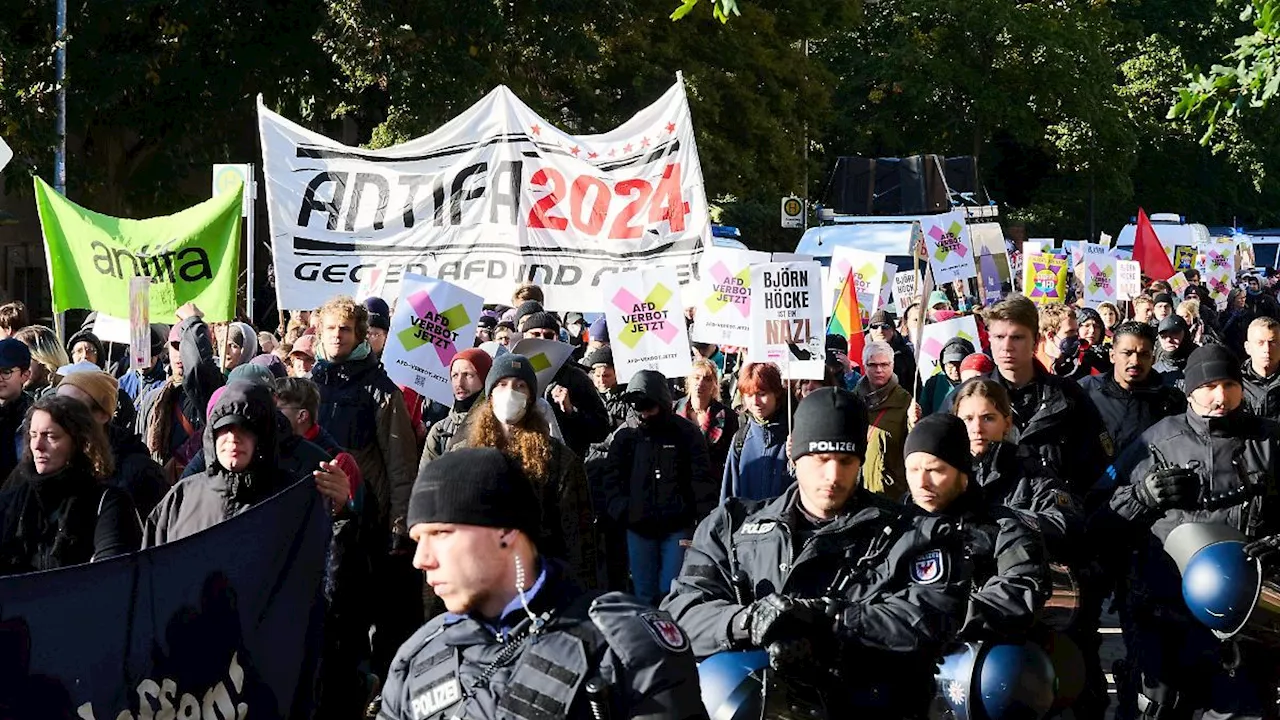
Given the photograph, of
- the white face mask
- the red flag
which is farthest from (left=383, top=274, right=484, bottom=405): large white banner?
the red flag

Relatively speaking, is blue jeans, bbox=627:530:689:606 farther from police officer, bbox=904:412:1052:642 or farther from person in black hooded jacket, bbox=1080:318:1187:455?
police officer, bbox=904:412:1052:642

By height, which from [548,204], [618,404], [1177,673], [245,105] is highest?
[245,105]

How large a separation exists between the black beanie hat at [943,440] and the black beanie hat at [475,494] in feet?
7.99

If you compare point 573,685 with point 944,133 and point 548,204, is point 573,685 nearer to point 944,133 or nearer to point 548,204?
point 548,204

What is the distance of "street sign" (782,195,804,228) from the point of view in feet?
108

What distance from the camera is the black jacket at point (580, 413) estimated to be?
365 inches

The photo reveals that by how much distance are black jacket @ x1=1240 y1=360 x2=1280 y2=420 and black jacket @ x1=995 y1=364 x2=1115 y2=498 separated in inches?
49.4

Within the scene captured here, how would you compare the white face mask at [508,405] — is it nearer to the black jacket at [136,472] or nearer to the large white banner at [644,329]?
the black jacket at [136,472]

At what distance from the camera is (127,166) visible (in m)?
29.6

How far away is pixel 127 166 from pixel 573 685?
27617 millimetres

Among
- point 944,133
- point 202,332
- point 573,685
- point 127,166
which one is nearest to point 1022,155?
point 944,133

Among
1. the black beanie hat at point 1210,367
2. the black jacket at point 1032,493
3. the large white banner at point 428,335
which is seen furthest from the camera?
the large white banner at point 428,335

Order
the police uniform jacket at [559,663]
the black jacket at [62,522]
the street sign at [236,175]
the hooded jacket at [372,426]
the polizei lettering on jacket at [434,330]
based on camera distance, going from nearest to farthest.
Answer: the police uniform jacket at [559,663], the black jacket at [62,522], the hooded jacket at [372,426], the polizei lettering on jacket at [434,330], the street sign at [236,175]

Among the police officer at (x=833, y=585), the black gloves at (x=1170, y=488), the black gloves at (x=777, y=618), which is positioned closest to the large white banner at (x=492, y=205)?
the black gloves at (x=1170, y=488)
